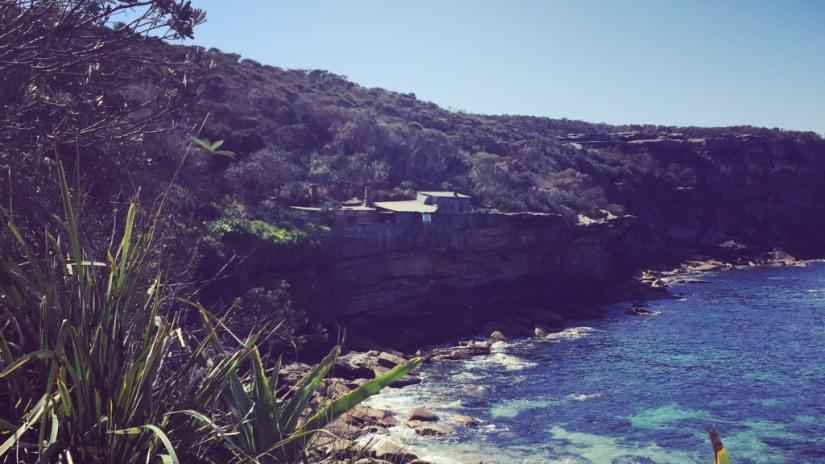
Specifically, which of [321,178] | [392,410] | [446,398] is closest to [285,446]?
[392,410]

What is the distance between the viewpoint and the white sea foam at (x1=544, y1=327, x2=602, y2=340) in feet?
113

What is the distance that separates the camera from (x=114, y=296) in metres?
3.48

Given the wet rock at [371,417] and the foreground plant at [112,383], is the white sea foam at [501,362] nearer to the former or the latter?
the wet rock at [371,417]

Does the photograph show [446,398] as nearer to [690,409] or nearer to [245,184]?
[690,409]

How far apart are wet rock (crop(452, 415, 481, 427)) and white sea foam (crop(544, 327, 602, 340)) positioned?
44.7 ft

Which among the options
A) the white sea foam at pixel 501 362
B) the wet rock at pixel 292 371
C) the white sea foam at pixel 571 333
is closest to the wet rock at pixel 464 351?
the white sea foam at pixel 501 362

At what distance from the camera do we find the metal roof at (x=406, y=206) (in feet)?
118

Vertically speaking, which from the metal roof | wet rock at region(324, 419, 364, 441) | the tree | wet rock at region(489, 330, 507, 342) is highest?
the tree

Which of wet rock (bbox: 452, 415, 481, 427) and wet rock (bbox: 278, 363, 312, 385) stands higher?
wet rock (bbox: 278, 363, 312, 385)

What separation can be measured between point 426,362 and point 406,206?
11.5 meters

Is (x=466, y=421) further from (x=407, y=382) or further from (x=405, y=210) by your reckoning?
(x=405, y=210)

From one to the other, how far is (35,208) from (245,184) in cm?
2796

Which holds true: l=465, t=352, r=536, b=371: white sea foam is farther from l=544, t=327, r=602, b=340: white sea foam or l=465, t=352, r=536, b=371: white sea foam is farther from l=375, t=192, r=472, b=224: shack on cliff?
l=375, t=192, r=472, b=224: shack on cliff

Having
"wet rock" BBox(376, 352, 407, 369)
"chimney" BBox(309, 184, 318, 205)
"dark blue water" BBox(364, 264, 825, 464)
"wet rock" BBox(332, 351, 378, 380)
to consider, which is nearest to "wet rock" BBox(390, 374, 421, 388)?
"dark blue water" BBox(364, 264, 825, 464)
